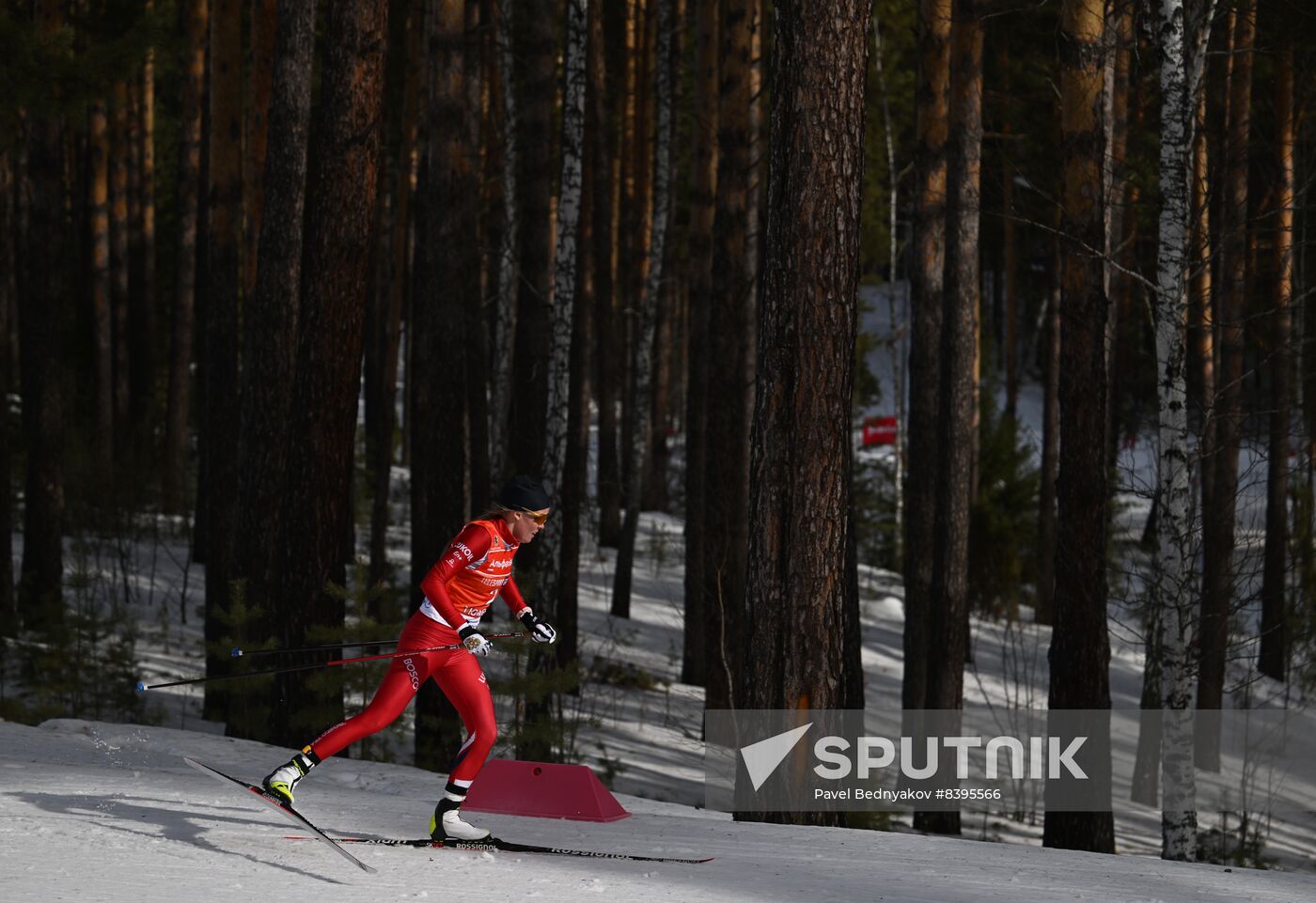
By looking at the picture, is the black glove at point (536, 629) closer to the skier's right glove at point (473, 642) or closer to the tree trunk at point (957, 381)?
the skier's right glove at point (473, 642)

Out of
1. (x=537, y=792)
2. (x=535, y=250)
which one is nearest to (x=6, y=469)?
(x=535, y=250)

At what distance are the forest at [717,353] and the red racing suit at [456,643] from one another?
2.39ft

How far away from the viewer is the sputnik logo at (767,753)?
7531 mm

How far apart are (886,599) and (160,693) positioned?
12057mm

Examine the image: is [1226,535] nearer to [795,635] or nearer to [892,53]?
[795,635]

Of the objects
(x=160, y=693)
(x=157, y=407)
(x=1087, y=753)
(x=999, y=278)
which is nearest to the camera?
(x=1087, y=753)

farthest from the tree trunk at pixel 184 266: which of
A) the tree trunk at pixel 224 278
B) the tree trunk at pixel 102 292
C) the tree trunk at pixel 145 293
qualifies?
the tree trunk at pixel 224 278

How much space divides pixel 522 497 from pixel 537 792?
1.61m

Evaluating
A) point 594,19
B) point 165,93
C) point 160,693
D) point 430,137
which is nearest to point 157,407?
point 165,93

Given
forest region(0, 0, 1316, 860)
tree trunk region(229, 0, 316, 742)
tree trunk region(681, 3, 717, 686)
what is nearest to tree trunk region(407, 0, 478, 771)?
forest region(0, 0, 1316, 860)

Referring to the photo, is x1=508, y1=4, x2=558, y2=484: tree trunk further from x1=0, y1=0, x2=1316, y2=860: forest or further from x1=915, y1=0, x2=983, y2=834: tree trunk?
x1=915, y1=0, x2=983, y2=834: tree trunk

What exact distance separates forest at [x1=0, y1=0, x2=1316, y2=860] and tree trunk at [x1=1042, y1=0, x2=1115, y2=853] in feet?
0.09

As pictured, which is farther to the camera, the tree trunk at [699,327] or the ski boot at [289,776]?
the tree trunk at [699,327]

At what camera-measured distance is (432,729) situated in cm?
1116
